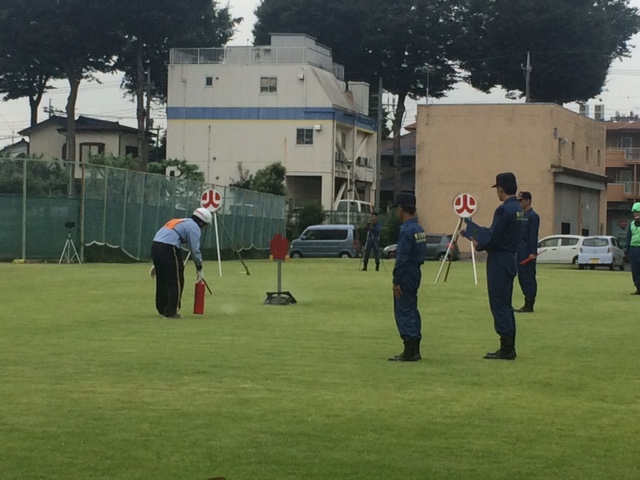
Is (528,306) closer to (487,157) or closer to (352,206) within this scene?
(487,157)

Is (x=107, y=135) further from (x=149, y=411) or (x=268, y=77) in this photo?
(x=149, y=411)

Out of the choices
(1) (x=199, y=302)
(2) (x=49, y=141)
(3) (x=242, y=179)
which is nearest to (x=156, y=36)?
(3) (x=242, y=179)

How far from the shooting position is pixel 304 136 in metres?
74.9

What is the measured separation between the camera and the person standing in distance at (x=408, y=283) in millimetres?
12891

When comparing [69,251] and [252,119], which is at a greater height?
[252,119]

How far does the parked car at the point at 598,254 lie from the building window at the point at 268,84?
29.4m

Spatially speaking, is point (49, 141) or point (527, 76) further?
point (49, 141)

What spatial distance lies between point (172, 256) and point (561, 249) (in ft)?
121

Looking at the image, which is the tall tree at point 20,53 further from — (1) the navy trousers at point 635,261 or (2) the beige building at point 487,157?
(1) the navy trousers at point 635,261

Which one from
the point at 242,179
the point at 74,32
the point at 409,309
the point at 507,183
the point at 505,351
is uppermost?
the point at 74,32

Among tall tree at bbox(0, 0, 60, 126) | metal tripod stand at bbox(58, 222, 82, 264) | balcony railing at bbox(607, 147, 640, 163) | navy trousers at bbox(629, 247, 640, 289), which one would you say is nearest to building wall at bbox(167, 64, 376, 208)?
tall tree at bbox(0, 0, 60, 126)

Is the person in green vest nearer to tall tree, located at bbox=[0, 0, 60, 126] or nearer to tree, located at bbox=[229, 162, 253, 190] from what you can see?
tree, located at bbox=[229, 162, 253, 190]

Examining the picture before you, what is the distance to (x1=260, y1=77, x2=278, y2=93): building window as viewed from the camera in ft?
246

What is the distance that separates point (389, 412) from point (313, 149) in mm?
65841
